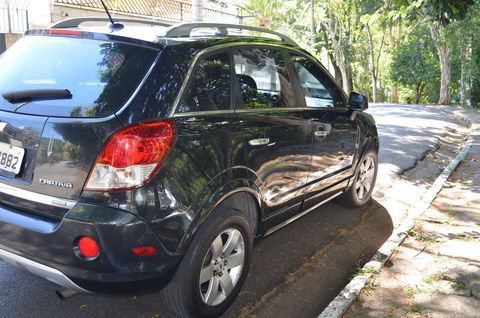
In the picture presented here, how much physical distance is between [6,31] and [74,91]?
12.4 m

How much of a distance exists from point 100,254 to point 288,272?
6.00 feet

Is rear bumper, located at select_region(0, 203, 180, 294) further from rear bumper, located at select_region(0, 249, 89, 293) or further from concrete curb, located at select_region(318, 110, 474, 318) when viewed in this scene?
concrete curb, located at select_region(318, 110, 474, 318)

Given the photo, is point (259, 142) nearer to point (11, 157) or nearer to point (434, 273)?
point (11, 157)

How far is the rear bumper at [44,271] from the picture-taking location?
2.48m

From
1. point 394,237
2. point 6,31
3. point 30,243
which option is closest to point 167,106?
point 30,243

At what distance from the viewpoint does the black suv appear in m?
2.46

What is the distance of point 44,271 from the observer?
2516 mm

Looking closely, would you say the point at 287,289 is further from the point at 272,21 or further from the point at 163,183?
the point at 272,21

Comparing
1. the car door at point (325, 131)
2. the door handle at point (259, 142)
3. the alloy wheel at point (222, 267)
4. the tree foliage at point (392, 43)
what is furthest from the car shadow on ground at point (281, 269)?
the tree foliage at point (392, 43)

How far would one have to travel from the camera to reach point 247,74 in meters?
3.37

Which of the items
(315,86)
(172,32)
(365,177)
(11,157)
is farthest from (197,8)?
(11,157)

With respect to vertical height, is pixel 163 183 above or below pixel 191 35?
below

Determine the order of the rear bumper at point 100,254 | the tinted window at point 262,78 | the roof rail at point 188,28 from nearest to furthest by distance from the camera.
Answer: the rear bumper at point 100,254 < the roof rail at point 188,28 < the tinted window at point 262,78

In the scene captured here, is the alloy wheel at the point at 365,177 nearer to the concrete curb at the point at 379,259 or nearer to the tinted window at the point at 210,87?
the concrete curb at the point at 379,259
